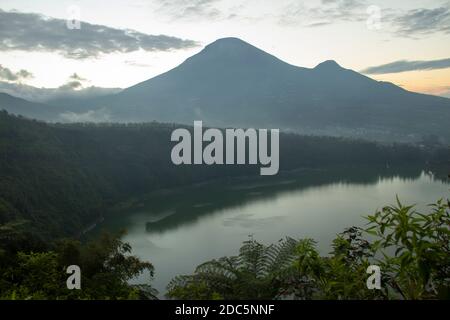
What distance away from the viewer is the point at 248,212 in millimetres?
32656

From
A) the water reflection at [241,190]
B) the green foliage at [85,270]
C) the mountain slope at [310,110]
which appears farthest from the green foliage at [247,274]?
the mountain slope at [310,110]

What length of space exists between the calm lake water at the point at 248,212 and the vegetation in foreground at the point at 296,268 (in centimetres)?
841

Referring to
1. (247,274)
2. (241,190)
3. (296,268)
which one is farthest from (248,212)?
(296,268)

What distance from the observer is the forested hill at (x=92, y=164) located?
27.5 metres

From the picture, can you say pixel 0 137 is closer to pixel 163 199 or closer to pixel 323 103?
pixel 163 199

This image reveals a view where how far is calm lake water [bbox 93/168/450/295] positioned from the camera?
73.8 ft

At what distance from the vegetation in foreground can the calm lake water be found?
8.41 m

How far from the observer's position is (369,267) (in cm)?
219

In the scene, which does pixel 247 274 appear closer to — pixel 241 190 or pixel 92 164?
pixel 241 190

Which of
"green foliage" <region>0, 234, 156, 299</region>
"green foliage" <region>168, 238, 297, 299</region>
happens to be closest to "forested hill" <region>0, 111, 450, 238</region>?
Result: "green foliage" <region>0, 234, 156, 299</region>

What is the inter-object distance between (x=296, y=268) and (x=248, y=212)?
2933 centimetres

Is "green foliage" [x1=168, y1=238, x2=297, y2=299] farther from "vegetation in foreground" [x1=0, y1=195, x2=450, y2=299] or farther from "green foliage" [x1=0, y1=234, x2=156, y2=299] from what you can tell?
"green foliage" [x1=0, y1=234, x2=156, y2=299]

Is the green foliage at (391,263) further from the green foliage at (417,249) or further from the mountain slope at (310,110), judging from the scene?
the mountain slope at (310,110)

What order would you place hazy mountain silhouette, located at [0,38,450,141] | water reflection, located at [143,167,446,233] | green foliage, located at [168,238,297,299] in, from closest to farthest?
green foliage, located at [168,238,297,299] → water reflection, located at [143,167,446,233] → hazy mountain silhouette, located at [0,38,450,141]
